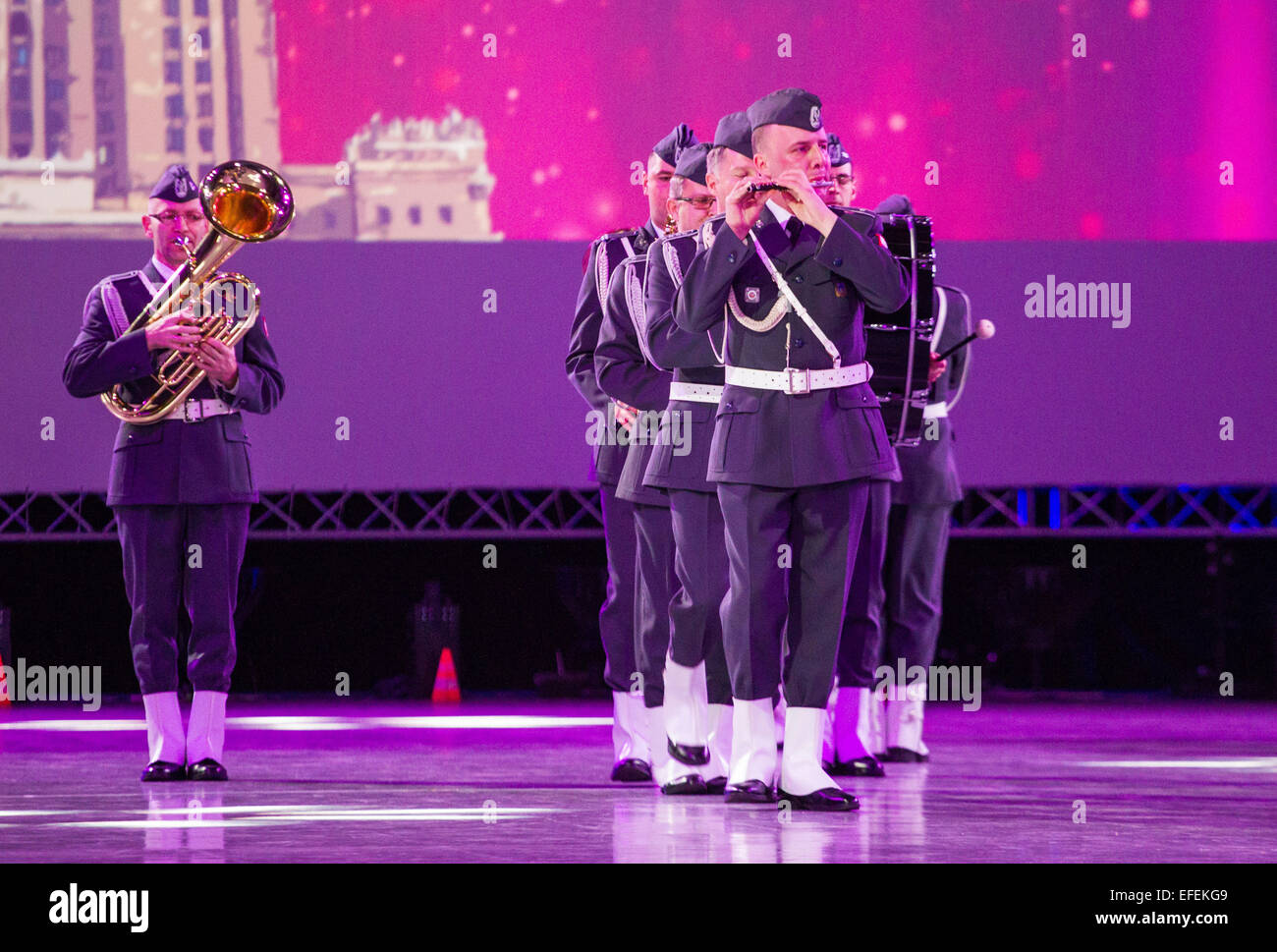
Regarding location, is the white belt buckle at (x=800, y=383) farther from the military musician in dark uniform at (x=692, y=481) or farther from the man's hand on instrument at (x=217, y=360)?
the man's hand on instrument at (x=217, y=360)

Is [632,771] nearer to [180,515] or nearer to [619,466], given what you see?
[619,466]

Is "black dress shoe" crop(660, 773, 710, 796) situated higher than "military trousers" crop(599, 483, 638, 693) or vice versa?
"military trousers" crop(599, 483, 638, 693)

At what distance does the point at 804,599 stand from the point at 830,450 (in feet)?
1.22

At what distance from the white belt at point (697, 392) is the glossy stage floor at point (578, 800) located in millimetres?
1030

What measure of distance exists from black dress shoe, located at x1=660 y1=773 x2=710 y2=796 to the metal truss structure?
140 inches

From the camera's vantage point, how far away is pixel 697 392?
4.93 meters

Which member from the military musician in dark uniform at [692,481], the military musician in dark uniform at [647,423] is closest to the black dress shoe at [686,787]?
the military musician in dark uniform at [692,481]

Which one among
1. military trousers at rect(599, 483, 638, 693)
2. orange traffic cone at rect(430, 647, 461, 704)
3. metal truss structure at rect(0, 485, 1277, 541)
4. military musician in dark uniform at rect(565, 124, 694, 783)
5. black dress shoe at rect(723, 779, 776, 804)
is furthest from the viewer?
orange traffic cone at rect(430, 647, 461, 704)

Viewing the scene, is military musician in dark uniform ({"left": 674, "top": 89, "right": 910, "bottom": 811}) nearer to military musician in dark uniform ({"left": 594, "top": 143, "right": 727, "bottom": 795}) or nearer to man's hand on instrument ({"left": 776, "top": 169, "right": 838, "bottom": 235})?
man's hand on instrument ({"left": 776, "top": 169, "right": 838, "bottom": 235})

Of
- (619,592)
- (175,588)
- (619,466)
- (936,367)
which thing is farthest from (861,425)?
(175,588)

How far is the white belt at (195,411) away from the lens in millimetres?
5410

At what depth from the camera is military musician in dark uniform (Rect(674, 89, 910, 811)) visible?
4.41 m

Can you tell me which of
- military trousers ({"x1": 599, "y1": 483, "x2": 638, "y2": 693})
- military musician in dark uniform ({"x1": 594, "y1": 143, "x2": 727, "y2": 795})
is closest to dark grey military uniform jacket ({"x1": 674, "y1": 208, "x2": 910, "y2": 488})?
military musician in dark uniform ({"x1": 594, "y1": 143, "x2": 727, "y2": 795})

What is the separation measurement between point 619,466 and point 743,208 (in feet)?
3.96
